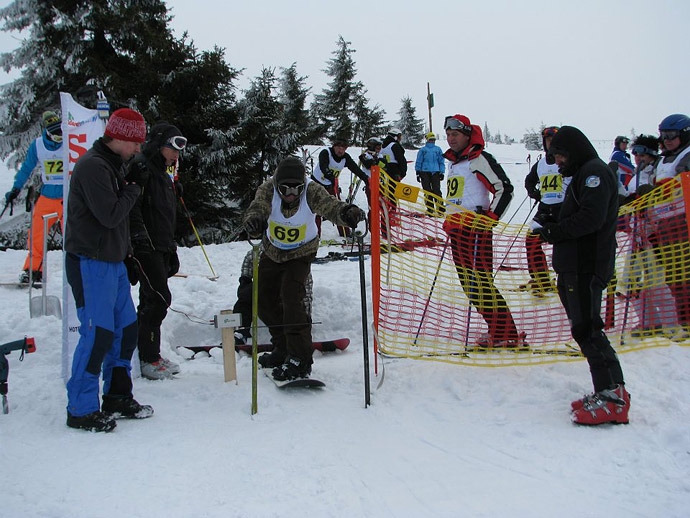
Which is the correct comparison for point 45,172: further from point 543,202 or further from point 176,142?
point 543,202

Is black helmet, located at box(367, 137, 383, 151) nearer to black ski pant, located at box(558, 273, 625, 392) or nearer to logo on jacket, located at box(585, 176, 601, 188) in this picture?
logo on jacket, located at box(585, 176, 601, 188)

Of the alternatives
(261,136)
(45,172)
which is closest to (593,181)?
(45,172)

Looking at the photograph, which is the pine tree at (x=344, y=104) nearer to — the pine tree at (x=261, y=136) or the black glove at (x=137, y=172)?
the pine tree at (x=261, y=136)

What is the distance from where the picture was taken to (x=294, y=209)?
4238 mm

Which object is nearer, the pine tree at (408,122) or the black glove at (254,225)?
the black glove at (254,225)

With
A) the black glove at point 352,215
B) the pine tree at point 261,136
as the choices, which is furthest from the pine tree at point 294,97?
the black glove at point 352,215

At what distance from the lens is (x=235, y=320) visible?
3.87 metres

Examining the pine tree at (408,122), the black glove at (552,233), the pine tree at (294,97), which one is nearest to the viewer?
the black glove at (552,233)

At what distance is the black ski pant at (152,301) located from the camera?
434 centimetres

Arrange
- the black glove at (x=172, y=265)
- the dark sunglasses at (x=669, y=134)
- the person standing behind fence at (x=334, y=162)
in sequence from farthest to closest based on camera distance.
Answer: the person standing behind fence at (x=334, y=162) → the dark sunglasses at (x=669, y=134) → the black glove at (x=172, y=265)

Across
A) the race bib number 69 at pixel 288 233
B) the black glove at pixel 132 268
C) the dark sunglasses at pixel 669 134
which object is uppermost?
the dark sunglasses at pixel 669 134

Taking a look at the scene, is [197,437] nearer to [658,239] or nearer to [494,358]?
[494,358]

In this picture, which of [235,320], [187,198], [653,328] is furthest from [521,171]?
[235,320]

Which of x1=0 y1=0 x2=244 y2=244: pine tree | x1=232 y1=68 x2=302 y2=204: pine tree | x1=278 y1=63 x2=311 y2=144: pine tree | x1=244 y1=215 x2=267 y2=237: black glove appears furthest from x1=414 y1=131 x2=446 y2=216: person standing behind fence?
x1=278 y1=63 x2=311 y2=144: pine tree
